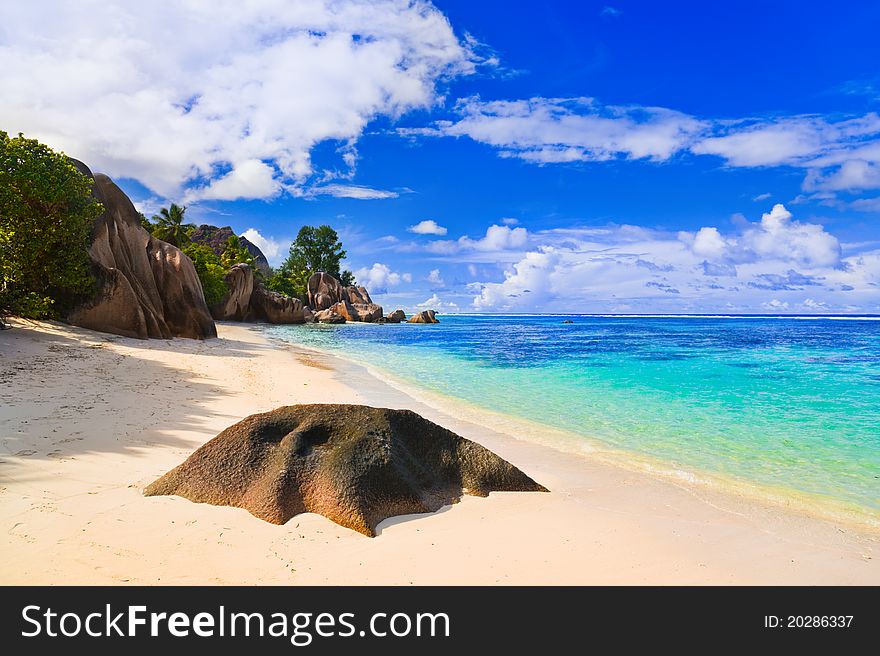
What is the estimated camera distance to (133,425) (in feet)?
25.5

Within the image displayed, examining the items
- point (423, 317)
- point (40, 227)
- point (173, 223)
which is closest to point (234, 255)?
point (173, 223)

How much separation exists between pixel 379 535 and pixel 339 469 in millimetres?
835

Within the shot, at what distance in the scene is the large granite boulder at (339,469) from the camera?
15.6 ft

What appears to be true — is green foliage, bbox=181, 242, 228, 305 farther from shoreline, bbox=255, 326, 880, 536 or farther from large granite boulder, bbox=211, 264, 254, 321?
Answer: shoreline, bbox=255, 326, 880, 536

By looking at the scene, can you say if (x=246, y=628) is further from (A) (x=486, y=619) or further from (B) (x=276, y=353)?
(B) (x=276, y=353)

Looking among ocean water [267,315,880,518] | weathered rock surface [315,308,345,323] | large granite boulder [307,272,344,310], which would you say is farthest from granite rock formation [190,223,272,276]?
ocean water [267,315,880,518]

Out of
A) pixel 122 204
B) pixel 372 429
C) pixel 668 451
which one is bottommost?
pixel 668 451

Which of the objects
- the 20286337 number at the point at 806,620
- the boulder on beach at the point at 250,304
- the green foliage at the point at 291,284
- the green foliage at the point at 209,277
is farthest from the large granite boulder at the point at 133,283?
the green foliage at the point at 291,284

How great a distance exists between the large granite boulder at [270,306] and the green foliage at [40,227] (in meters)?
39.3

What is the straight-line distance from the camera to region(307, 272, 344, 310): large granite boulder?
78.3 m

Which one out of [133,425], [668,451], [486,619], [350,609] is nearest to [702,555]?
[486,619]

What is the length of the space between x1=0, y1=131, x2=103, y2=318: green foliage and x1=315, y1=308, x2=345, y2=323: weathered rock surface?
51.1 meters

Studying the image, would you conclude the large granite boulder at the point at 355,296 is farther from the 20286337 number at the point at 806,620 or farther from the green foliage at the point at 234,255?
the 20286337 number at the point at 806,620

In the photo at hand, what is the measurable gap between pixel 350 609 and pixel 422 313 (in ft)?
273
